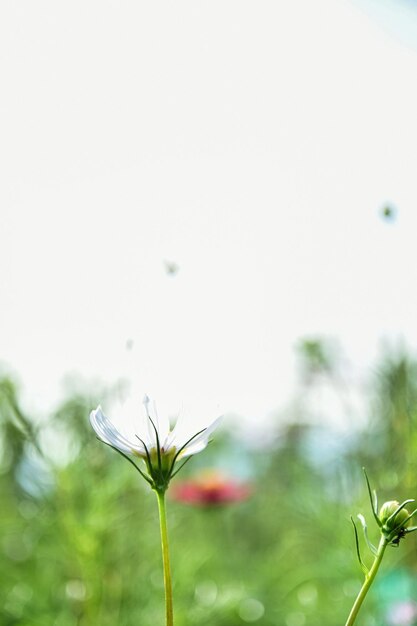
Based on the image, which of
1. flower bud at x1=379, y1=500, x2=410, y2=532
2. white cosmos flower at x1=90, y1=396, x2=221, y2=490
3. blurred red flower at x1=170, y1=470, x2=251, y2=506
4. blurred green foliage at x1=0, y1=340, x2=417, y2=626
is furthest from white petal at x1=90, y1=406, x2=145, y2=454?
blurred red flower at x1=170, y1=470, x2=251, y2=506

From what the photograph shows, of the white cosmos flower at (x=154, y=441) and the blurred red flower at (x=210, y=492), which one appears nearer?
the white cosmos flower at (x=154, y=441)

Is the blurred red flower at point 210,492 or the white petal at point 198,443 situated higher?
the white petal at point 198,443

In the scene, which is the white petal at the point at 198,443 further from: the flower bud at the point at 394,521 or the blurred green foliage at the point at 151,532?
the blurred green foliage at the point at 151,532

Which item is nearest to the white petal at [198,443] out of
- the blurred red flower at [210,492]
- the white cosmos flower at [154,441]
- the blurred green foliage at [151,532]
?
the white cosmos flower at [154,441]

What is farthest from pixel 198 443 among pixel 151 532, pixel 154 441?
pixel 151 532

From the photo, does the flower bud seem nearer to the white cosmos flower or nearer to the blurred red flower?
the white cosmos flower

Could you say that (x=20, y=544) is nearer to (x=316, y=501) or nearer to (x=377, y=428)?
(x=316, y=501)
